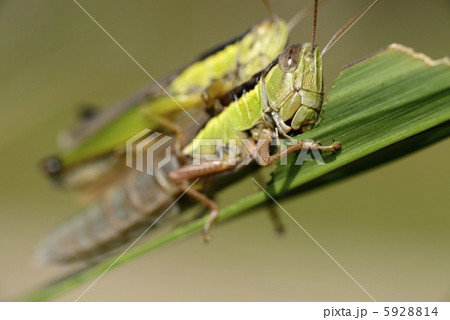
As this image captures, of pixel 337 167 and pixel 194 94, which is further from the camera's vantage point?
pixel 194 94

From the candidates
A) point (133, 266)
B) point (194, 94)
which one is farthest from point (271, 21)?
point (133, 266)

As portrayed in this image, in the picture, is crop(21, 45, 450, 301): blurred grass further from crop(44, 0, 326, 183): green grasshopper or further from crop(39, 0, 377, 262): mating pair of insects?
crop(44, 0, 326, 183): green grasshopper

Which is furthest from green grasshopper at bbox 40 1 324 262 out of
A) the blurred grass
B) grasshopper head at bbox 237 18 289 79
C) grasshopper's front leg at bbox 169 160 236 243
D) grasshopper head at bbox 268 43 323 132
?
the blurred grass

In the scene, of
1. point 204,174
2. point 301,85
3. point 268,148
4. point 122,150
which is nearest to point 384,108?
point 301,85

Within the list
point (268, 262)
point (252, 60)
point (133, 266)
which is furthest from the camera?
point (133, 266)

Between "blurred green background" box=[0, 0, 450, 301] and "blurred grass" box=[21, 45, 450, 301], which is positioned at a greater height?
"blurred green background" box=[0, 0, 450, 301]

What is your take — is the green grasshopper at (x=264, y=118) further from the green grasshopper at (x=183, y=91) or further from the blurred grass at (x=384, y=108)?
the green grasshopper at (x=183, y=91)

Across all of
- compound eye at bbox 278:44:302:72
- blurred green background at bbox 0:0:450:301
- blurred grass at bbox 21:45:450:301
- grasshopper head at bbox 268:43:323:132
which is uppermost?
blurred green background at bbox 0:0:450:301
